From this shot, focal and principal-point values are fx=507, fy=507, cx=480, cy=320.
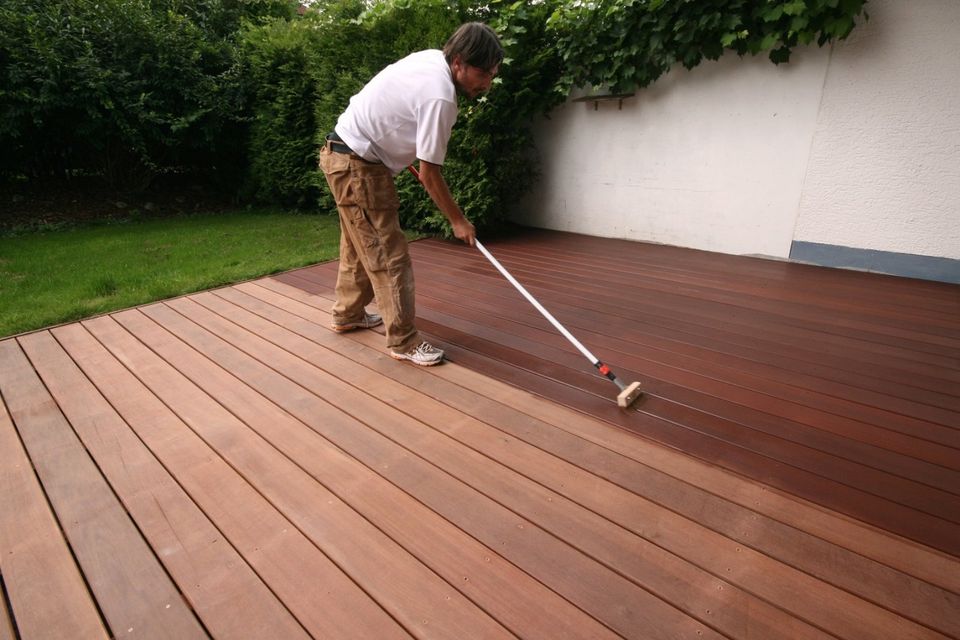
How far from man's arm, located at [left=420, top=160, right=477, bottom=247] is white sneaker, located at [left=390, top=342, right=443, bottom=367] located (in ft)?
1.74

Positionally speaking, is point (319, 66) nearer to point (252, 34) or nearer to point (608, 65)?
point (252, 34)

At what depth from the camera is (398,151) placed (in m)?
2.16

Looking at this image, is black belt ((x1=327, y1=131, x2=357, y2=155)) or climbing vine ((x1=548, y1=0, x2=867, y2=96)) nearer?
black belt ((x1=327, y1=131, x2=357, y2=155))

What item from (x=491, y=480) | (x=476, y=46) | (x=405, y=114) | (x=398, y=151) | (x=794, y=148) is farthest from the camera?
(x=794, y=148)

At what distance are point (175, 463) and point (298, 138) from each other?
17.6 ft

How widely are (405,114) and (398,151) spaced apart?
0.55ft

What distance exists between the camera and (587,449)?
1.70m

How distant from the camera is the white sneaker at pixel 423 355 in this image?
232 cm

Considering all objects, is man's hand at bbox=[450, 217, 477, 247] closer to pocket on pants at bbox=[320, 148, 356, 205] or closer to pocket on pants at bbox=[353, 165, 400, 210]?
pocket on pants at bbox=[353, 165, 400, 210]

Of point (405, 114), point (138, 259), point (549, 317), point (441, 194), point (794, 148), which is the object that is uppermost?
point (405, 114)

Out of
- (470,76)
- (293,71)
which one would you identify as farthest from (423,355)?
(293,71)

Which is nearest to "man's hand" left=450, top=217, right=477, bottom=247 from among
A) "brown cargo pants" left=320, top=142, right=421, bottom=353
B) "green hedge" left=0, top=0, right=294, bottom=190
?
"brown cargo pants" left=320, top=142, right=421, bottom=353

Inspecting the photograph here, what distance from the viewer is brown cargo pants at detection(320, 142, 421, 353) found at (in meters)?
2.19

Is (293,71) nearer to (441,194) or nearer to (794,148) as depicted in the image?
(441,194)
